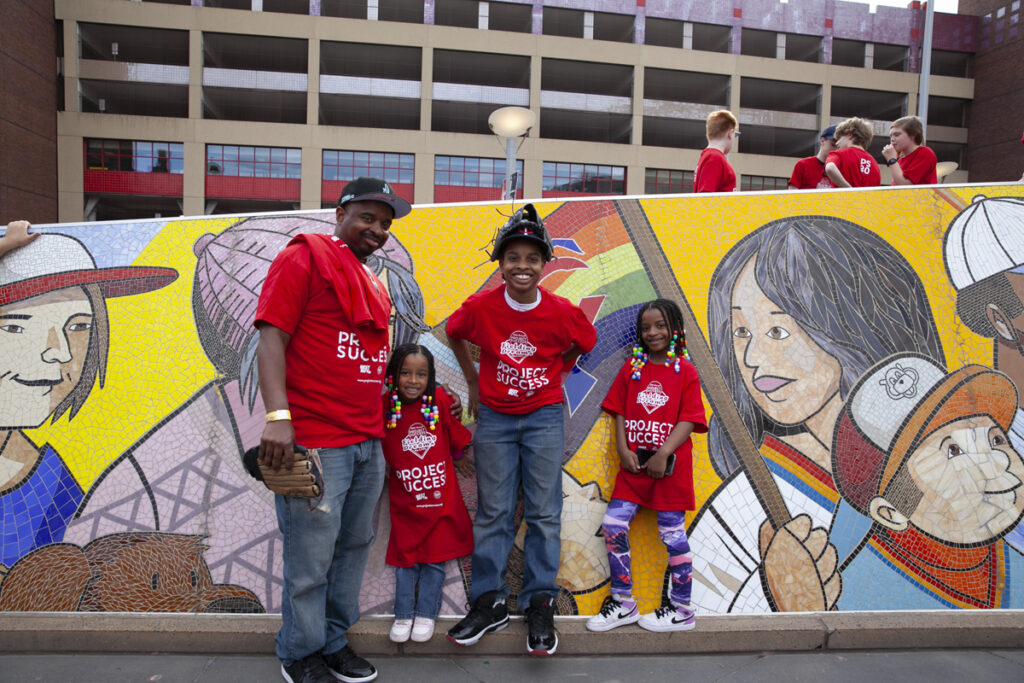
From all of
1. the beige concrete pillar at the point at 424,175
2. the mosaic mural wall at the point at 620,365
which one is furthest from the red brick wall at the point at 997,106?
the mosaic mural wall at the point at 620,365

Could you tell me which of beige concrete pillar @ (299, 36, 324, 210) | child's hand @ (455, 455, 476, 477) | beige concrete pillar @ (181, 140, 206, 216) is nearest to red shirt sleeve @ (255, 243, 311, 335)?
child's hand @ (455, 455, 476, 477)

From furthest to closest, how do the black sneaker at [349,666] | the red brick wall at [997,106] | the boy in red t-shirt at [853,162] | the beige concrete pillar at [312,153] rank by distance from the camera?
the red brick wall at [997,106] < the beige concrete pillar at [312,153] < the boy in red t-shirt at [853,162] < the black sneaker at [349,666]

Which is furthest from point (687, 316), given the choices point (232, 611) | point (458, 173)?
point (458, 173)

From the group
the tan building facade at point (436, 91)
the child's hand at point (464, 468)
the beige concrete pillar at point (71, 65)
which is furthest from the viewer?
the tan building facade at point (436, 91)

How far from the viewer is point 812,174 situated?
4832 mm

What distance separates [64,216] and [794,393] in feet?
109

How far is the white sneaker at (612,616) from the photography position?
8.79 feet

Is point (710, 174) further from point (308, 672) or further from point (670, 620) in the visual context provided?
point (308, 672)

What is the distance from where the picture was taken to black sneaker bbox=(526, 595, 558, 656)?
8.24 feet

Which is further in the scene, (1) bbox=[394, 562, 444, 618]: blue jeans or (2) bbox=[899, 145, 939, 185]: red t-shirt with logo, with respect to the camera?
(2) bbox=[899, 145, 939, 185]: red t-shirt with logo

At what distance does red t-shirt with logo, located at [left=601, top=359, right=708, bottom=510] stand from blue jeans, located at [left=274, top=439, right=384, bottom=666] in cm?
123

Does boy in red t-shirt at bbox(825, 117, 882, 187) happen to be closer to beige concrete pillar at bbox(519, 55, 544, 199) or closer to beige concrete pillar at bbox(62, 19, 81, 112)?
beige concrete pillar at bbox(519, 55, 544, 199)

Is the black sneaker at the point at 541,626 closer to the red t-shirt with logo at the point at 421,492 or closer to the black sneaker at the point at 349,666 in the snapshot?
the red t-shirt with logo at the point at 421,492

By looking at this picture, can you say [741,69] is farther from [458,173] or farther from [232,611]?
[232,611]
